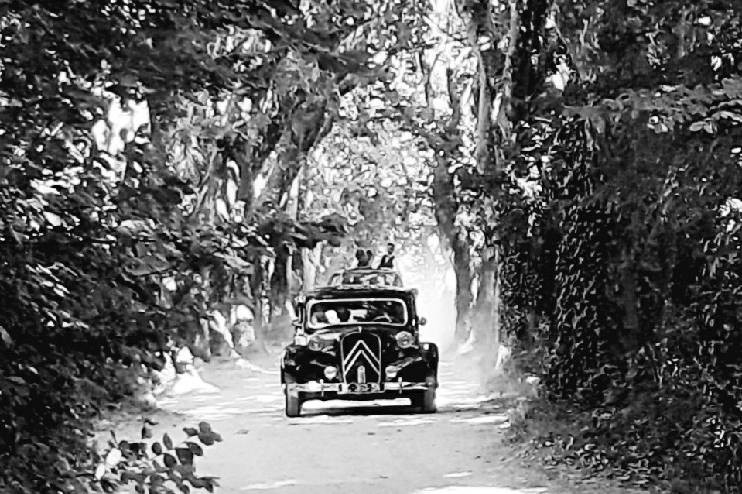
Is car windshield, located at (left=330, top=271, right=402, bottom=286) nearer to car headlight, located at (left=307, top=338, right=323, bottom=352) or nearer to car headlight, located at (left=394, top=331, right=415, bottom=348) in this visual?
car headlight, located at (left=394, top=331, right=415, bottom=348)

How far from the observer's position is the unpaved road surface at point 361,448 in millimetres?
9992

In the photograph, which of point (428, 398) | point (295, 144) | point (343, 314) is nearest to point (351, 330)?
point (343, 314)

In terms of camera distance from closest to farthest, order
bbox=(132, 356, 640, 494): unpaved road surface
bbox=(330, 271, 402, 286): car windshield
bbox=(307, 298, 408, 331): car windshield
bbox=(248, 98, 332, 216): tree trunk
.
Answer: bbox=(132, 356, 640, 494): unpaved road surface
bbox=(307, 298, 408, 331): car windshield
bbox=(330, 271, 402, 286): car windshield
bbox=(248, 98, 332, 216): tree trunk

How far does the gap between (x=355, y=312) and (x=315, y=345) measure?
47.3 inches

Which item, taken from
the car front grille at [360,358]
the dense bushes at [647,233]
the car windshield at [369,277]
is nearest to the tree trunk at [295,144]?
the car windshield at [369,277]

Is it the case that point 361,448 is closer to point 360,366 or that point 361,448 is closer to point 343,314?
point 360,366

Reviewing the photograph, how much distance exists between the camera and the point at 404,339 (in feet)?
54.2

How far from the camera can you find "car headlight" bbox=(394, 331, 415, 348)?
16.5m

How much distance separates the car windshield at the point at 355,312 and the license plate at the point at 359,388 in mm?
1219

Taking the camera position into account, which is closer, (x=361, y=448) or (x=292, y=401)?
(x=361, y=448)

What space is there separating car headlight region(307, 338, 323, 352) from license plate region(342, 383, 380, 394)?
2.27 ft

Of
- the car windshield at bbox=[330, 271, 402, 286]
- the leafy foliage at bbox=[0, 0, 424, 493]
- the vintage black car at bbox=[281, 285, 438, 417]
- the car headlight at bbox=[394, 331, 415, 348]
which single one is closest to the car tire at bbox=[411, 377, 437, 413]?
the vintage black car at bbox=[281, 285, 438, 417]

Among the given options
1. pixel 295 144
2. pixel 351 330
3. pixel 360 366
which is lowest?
pixel 360 366

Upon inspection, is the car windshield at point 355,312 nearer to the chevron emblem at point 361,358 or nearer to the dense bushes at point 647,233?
the chevron emblem at point 361,358
